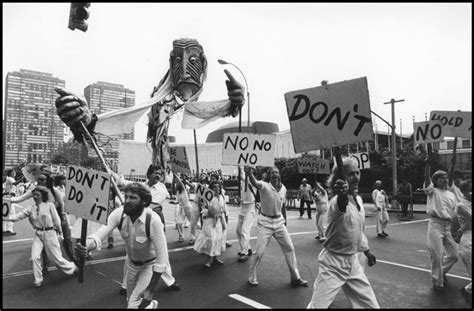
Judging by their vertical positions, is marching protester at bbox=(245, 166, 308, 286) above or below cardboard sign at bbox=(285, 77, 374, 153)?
below

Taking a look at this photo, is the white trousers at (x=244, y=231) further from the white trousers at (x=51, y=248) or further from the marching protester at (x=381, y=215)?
the marching protester at (x=381, y=215)

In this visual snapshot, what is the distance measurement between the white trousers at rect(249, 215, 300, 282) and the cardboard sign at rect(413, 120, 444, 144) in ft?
10.2

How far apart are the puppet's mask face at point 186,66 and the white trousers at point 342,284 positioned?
7583 mm

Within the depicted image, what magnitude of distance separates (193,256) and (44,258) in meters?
2.88

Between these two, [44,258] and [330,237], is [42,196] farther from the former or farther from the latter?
[330,237]

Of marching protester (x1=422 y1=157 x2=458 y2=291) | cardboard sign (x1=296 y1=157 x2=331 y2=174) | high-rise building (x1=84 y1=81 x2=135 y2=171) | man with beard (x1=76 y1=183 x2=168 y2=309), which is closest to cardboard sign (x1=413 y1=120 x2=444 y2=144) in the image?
marching protester (x1=422 y1=157 x2=458 y2=291)

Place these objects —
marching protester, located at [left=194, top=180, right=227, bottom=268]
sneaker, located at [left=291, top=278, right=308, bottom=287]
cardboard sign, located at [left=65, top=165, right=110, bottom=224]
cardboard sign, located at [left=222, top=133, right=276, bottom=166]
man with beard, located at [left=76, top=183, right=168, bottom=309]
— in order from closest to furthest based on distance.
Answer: man with beard, located at [left=76, top=183, right=168, bottom=309] → cardboard sign, located at [left=65, top=165, right=110, bottom=224] → sneaker, located at [left=291, top=278, right=308, bottom=287] → cardboard sign, located at [left=222, top=133, right=276, bottom=166] → marching protester, located at [left=194, top=180, right=227, bottom=268]

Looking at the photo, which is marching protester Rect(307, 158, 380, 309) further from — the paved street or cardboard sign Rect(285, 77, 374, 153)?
the paved street

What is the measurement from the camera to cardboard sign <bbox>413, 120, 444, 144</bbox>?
6838mm

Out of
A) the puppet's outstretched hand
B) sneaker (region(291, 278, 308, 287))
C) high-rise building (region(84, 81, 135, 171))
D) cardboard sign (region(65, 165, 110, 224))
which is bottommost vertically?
sneaker (region(291, 278, 308, 287))

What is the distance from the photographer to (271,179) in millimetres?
6781

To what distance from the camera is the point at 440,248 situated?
5.84 meters

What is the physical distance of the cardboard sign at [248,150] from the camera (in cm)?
714

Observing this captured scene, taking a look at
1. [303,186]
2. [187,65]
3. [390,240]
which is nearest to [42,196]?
[187,65]
